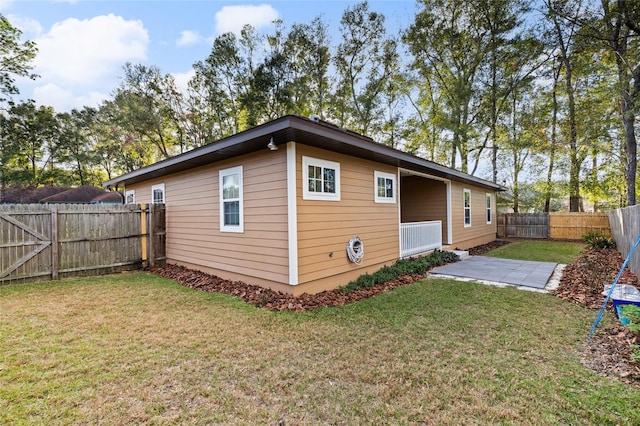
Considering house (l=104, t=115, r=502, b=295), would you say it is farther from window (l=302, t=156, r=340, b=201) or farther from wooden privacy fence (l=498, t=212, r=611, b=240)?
wooden privacy fence (l=498, t=212, r=611, b=240)

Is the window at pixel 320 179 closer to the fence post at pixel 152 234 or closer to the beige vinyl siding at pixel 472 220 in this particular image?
the fence post at pixel 152 234

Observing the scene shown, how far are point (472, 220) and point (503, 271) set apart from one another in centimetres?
545

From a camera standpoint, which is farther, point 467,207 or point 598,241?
point 467,207

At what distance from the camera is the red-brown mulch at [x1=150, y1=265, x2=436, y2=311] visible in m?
4.60

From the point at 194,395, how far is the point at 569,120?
2008 cm

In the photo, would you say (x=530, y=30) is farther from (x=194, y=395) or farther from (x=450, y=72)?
(x=194, y=395)

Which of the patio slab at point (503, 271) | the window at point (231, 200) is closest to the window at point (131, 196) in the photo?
the window at point (231, 200)

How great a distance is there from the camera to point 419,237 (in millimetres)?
8430

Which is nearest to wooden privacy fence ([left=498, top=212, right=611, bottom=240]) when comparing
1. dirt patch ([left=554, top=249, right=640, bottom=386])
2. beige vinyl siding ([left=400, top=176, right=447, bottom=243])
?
dirt patch ([left=554, top=249, right=640, bottom=386])

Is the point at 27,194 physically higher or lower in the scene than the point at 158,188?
higher

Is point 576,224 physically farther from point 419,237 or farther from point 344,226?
point 344,226

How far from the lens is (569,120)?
1514 cm

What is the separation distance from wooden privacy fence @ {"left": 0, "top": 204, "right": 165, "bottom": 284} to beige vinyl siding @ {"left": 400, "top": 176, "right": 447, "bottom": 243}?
8362 mm

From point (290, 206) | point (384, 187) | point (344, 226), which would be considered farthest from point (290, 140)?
point (384, 187)
